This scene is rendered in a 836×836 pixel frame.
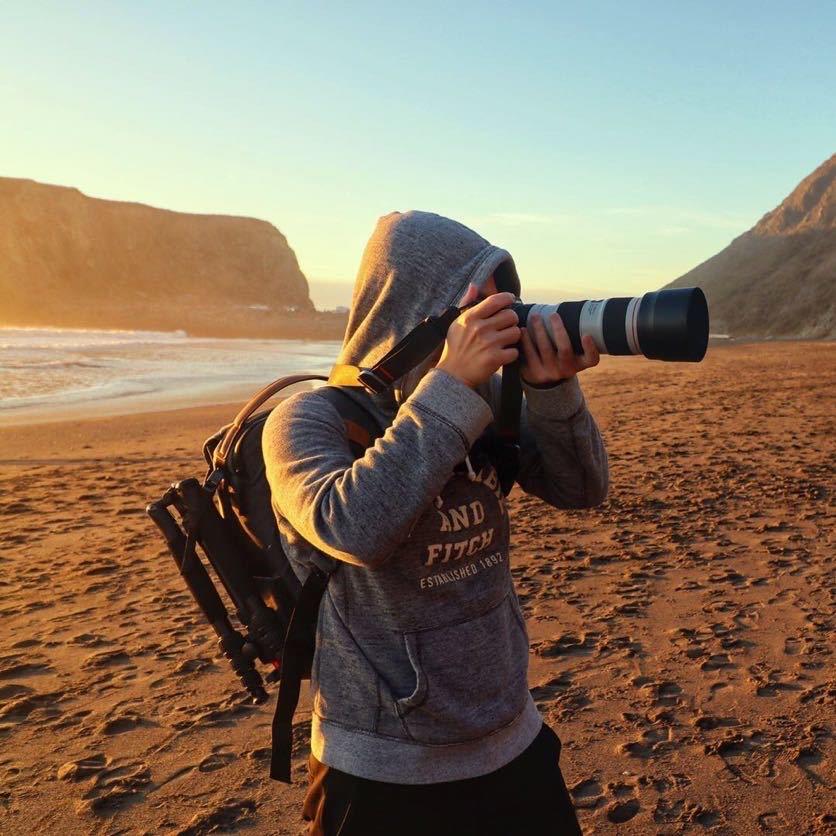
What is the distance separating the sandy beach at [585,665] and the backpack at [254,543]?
4.70ft

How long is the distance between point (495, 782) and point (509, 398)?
613 millimetres

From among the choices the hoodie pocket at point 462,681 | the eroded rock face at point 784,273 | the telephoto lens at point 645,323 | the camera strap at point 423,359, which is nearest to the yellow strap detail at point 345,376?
the camera strap at point 423,359

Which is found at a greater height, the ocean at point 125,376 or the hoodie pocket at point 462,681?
the hoodie pocket at point 462,681

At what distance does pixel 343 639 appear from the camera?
1247 mm

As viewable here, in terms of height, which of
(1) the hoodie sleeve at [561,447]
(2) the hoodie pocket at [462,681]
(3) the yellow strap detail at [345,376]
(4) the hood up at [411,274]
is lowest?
(2) the hoodie pocket at [462,681]

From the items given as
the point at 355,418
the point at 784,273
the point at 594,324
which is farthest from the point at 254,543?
the point at 784,273

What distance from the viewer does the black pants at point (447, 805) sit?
1226 mm

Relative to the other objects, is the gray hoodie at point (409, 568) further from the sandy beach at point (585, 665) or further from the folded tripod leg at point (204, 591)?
the sandy beach at point (585, 665)

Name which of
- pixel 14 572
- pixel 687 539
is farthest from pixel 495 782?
pixel 14 572

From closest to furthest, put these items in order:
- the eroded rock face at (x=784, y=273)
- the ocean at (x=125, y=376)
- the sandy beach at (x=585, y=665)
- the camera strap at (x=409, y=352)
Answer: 1. the camera strap at (x=409, y=352)
2. the sandy beach at (x=585, y=665)
3. the ocean at (x=125, y=376)
4. the eroded rock face at (x=784, y=273)

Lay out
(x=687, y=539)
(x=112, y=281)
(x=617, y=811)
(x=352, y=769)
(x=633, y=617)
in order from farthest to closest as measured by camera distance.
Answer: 1. (x=112, y=281)
2. (x=687, y=539)
3. (x=633, y=617)
4. (x=617, y=811)
5. (x=352, y=769)

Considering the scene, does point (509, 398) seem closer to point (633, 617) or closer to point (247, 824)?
point (247, 824)

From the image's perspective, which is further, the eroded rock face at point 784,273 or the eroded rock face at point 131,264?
the eroded rock face at point 131,264

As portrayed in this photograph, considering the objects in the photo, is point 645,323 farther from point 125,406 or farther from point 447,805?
point 125,406
